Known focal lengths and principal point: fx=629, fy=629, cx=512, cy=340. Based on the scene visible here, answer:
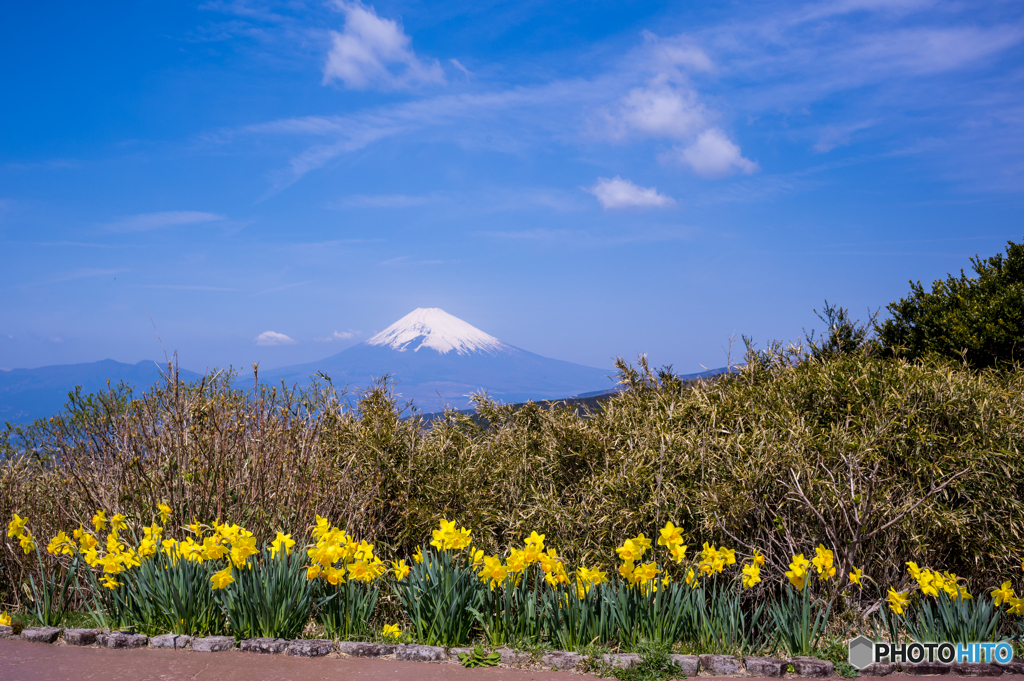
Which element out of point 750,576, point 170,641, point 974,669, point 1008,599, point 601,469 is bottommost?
point 974,669

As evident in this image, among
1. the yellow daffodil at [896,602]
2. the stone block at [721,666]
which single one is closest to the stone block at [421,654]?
the stone block at [721,666]

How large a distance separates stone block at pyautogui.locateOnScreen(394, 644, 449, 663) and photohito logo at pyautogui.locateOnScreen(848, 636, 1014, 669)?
6.82ft

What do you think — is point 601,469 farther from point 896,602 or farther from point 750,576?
point 896,602

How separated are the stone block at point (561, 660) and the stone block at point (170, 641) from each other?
1.97 meters

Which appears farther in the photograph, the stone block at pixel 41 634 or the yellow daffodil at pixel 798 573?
the stone block at pixel 41 634

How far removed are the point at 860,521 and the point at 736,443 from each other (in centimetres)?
86

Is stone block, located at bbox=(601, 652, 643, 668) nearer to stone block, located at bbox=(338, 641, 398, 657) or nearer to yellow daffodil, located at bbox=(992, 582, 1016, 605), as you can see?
stone block, located at bbox=(338, 641, 398, 657)

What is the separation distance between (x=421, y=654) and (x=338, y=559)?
67cm

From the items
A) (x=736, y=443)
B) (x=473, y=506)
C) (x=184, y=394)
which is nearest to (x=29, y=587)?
(x=184, y=394)

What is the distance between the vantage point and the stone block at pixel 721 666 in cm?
305

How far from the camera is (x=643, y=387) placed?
6328mm

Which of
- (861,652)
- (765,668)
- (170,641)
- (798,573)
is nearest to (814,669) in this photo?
(765,668)

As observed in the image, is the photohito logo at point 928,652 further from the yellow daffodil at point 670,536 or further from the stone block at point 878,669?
the yellow daffodil at point 670,536

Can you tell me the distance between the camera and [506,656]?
3.20 metres
